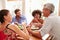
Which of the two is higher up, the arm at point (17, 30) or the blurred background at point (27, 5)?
the blurred background at point (27, 5)

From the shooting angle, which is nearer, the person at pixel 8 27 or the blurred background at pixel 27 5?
the person at pixel 8 27

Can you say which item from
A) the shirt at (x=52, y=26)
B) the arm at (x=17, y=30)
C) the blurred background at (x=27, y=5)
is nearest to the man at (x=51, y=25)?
the shirt at (x=52, y=26)

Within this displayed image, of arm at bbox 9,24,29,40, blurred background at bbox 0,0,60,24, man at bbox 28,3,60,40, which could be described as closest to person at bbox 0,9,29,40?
arm at bbox 9,24,29,40

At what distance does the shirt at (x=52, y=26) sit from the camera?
7.42 ft

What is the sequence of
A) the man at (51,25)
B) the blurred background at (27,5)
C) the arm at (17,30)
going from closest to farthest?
the man at (51,25), the arm at (17,30), the blurred background at (27,5)

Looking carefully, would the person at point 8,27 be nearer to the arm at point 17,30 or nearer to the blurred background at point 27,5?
the arm at point 17,30

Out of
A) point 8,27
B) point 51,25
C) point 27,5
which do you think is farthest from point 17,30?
point 27,5

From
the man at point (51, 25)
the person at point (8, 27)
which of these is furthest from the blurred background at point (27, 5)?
the man at point (51, 25)

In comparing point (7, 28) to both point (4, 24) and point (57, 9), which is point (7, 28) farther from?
point (57, 9)

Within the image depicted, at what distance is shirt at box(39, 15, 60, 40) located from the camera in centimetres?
226

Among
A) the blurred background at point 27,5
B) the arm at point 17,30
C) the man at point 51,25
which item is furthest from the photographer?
the blurred background at point 27,5

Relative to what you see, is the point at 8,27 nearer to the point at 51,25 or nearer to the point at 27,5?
the point at 51,25

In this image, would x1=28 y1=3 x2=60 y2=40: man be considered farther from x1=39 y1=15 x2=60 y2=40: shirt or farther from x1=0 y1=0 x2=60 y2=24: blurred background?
x1=0 y1=0 x2=60 y2=24: blurred background

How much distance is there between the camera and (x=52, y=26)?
2275 millimetres
